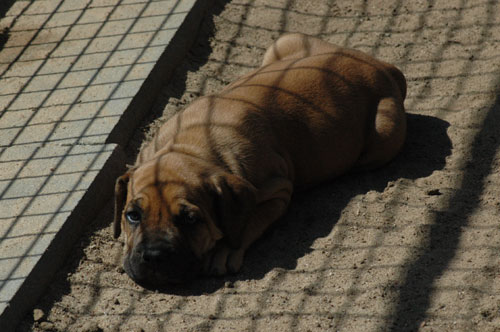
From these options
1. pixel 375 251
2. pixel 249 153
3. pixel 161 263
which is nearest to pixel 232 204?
pixel 249 153

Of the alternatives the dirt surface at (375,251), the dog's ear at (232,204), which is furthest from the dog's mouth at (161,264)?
the dog's ear at (232,204)

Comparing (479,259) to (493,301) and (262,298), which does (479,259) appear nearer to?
(493,301)

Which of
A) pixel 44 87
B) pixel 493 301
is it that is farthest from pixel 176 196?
pixel 44 87

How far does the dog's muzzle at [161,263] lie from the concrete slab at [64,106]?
578mm

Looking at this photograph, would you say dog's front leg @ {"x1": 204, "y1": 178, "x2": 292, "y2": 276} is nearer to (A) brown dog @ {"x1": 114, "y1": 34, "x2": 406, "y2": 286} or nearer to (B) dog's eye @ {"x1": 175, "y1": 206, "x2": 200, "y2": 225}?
(A) brown dog @ {"x1": 114, "y1": 34, "x2": 406, "y2": 286}

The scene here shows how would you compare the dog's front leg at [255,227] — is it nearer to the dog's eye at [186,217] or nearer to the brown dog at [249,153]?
the brown dog at [249,153]

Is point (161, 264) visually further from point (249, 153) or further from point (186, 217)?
point (249, 153)

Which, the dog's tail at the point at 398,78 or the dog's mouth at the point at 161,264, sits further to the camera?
the dog's tail at the point at 398,78

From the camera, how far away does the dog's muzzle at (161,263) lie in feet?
16.0

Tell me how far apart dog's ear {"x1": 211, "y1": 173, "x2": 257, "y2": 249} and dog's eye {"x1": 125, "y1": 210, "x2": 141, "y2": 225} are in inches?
18.0

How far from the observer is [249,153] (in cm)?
545

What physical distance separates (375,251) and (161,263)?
1.25 m

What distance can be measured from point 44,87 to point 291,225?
2.47 meters

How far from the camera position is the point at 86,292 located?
16.8 ft
